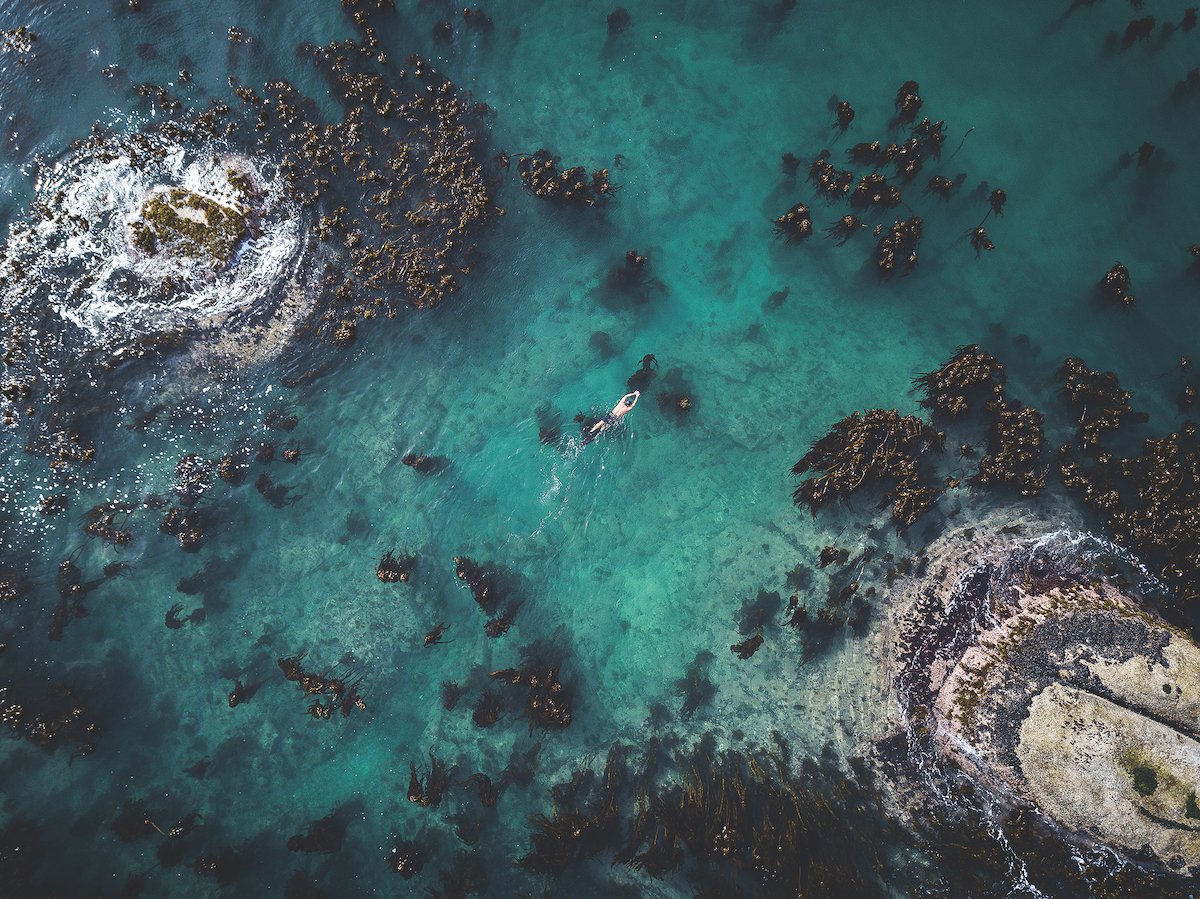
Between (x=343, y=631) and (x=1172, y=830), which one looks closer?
(x=1172, y=830)

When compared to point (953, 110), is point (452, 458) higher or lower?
lower

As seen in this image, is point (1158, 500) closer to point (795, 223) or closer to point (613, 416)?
point (795, 223)

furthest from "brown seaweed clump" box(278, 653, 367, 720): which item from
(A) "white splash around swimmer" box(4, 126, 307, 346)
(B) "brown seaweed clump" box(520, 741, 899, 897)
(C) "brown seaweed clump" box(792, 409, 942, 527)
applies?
(C) "brown seaweed clump" box(792, 409, 942, 527)

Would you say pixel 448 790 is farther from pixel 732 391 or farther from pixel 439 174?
pixel 439 174

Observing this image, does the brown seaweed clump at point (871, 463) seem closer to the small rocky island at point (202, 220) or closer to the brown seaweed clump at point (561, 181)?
the brown seaweed clump at point (561, 181)

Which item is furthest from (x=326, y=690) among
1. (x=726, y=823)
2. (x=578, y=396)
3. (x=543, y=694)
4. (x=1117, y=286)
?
(x=1117, y=286)

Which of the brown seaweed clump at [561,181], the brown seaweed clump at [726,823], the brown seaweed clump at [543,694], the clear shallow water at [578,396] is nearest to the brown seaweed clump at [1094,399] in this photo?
the clear shallow water at [578,396]

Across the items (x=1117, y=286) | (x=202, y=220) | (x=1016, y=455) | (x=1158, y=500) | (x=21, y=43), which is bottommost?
(x=1158, y=500)

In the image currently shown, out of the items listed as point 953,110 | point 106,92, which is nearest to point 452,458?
point 106,92
